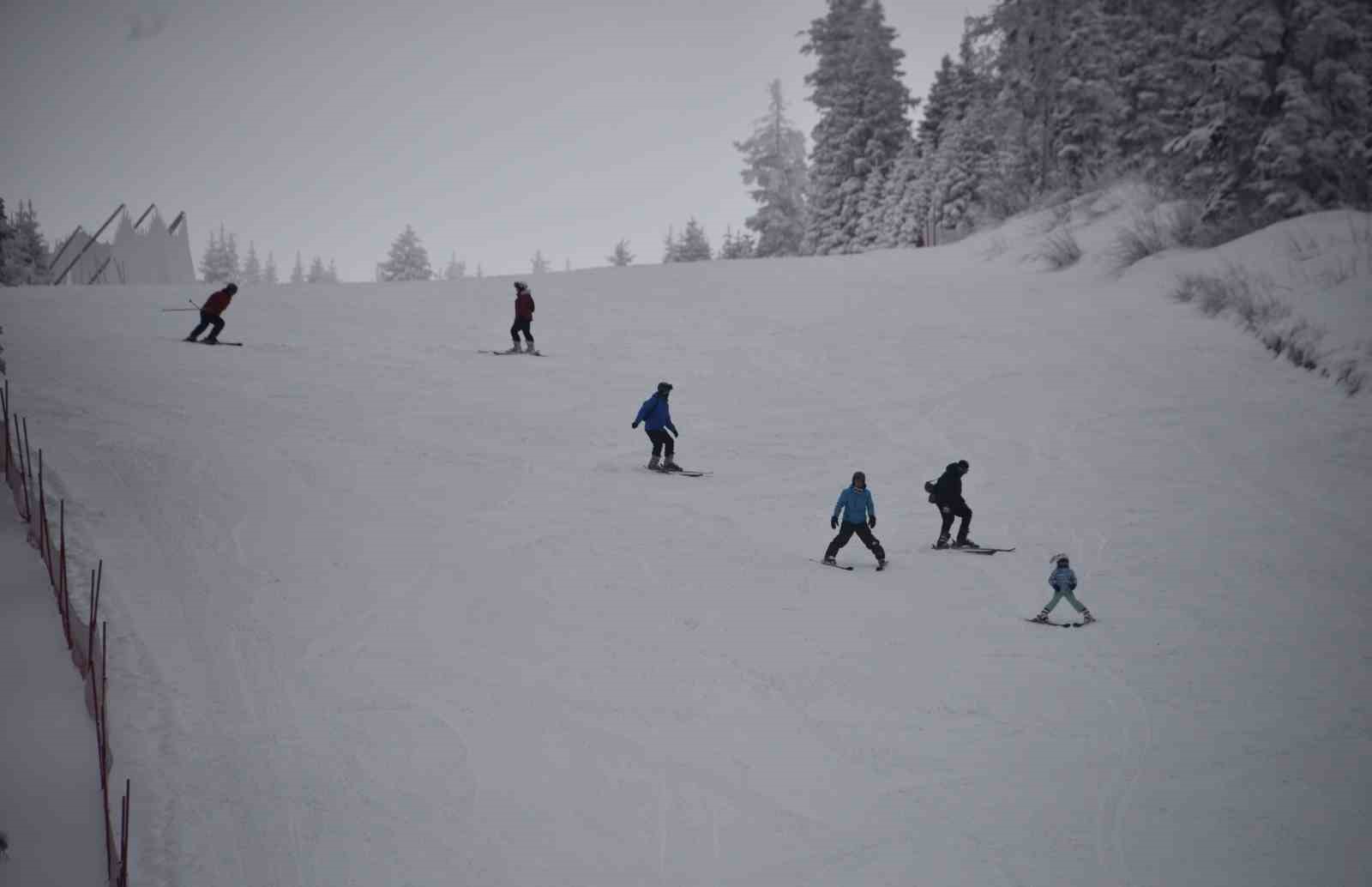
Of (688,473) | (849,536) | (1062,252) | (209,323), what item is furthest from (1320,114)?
(209,323)

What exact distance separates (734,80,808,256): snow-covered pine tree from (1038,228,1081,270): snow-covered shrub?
29192mm

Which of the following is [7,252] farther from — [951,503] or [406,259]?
[951,503]

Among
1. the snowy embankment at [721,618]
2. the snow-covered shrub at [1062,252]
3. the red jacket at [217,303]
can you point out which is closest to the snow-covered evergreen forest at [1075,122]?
the snow-covered shrub at [1062,252]

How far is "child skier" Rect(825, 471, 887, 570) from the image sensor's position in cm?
958

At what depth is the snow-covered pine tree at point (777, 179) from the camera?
52344 mm

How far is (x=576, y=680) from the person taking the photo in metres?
6.84

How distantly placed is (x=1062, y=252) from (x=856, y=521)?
→ 54.2 feet

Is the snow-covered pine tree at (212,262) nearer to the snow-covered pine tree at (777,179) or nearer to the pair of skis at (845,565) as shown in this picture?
the snow-covered pine tree at (777,179)

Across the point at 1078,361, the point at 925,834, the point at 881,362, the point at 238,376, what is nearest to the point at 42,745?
the point at 925,834

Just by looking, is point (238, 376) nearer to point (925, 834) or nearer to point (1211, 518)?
point (925, 834)

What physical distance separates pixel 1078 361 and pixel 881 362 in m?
3.81

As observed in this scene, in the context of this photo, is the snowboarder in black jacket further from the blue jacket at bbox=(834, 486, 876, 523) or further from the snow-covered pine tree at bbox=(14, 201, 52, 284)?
the snow-covered pine tree at bbox=(14, 201, 52, 284)

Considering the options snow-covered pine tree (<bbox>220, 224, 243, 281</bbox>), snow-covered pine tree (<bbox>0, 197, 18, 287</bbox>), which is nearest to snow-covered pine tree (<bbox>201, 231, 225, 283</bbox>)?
snow-covered pine tree (<bbox>220, 224, 243, 281</bbox>)

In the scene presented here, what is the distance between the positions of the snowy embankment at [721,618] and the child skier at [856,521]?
43 centimetres
